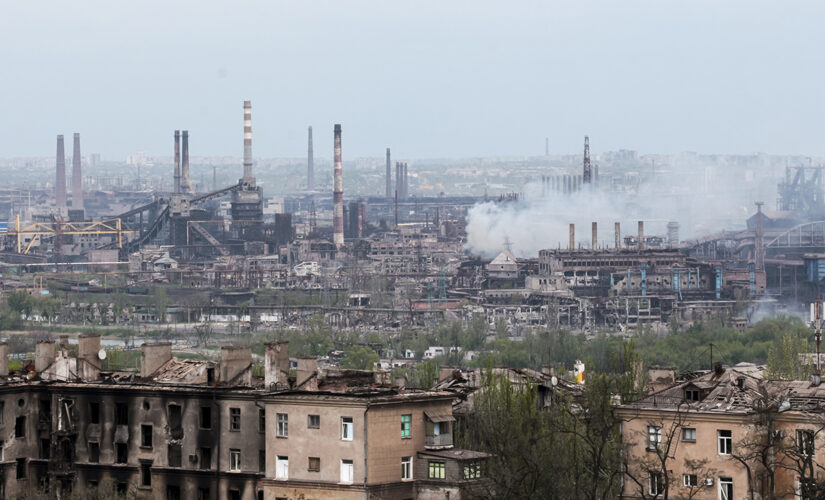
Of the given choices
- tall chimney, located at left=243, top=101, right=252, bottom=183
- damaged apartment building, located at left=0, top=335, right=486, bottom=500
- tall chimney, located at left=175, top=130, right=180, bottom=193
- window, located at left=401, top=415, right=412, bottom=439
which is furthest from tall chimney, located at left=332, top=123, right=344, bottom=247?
window, located at left=401, top=415, right=412, bottom=439

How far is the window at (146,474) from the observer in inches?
1023

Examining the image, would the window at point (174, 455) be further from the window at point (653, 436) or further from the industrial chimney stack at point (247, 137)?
the industrial chimney stack at point (247, 137)

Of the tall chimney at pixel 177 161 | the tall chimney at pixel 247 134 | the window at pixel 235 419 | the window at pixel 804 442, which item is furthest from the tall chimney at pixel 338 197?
the window at pixel 804 442

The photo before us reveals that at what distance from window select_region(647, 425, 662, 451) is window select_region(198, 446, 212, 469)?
531 cm

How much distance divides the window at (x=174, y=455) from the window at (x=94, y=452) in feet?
3.48

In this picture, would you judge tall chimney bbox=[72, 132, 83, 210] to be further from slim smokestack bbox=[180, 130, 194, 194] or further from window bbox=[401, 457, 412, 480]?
window bbox=[401, 457, 412, 480]

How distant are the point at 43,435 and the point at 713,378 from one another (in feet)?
27.3

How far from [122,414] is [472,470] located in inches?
198

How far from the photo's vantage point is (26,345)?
73.7 metres

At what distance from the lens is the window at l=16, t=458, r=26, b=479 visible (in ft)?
87.3

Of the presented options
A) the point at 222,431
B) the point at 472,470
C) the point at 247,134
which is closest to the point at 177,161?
the point at 247,134

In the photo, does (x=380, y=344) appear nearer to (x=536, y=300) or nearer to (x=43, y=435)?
(x=536, y=300)

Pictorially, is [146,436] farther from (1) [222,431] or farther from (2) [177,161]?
(2) [177,161]

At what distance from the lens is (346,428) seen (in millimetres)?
23750
